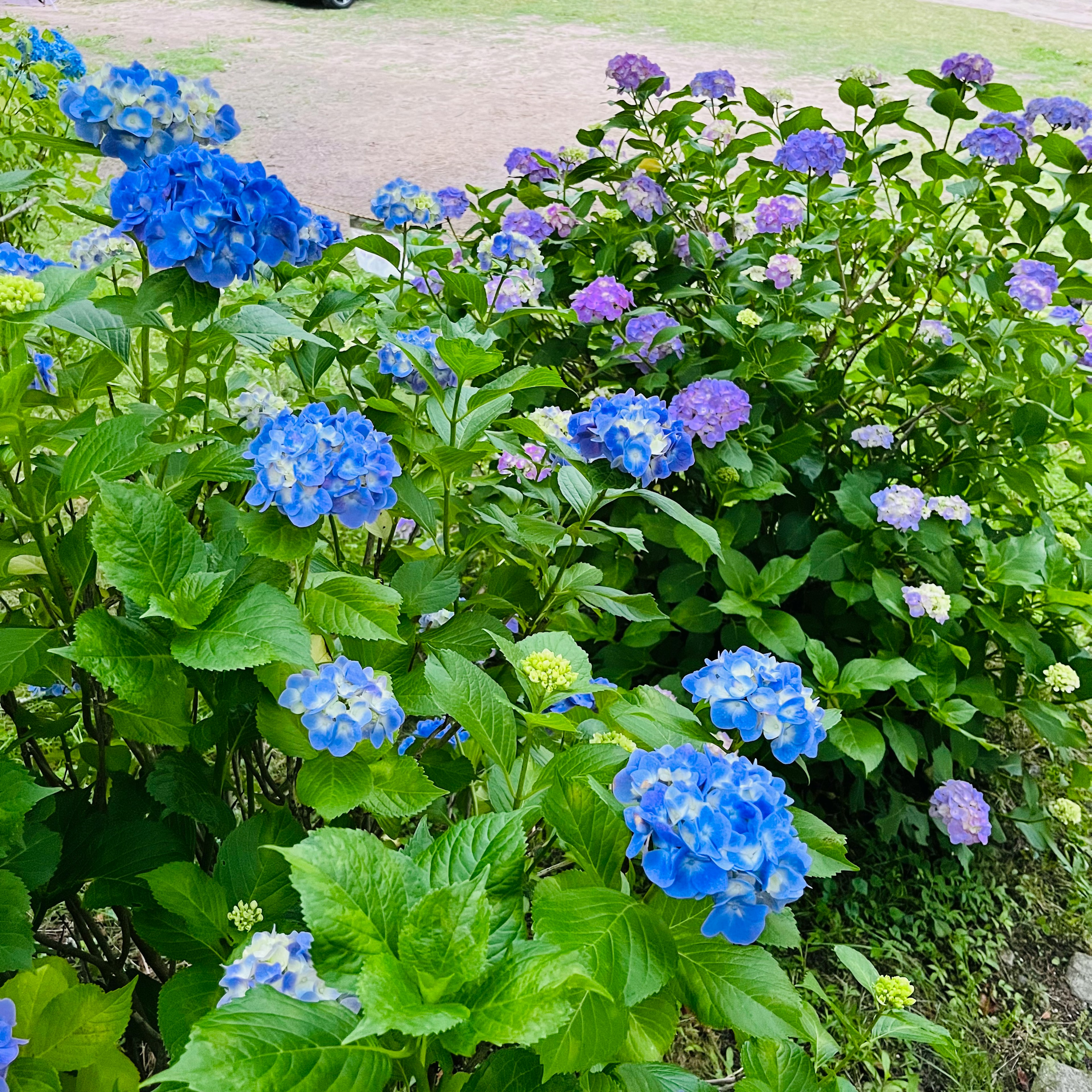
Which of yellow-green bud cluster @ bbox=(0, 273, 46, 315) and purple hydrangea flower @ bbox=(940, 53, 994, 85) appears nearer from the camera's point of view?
yellow-green bud cluster @ bbox=(0, 273, 46, 315)

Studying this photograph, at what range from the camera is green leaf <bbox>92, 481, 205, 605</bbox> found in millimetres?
805

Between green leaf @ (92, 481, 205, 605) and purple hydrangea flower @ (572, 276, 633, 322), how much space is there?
3.69ft

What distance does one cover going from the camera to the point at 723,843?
2.17 feet

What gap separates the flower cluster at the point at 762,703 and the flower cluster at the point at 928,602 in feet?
3.21

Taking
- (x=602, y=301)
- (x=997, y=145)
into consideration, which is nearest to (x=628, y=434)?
(x=602, y=301)

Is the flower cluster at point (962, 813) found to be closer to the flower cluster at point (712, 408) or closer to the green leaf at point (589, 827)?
the flower cluster at point (712, 408)

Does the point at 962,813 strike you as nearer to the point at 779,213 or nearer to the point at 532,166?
the point at 779,213

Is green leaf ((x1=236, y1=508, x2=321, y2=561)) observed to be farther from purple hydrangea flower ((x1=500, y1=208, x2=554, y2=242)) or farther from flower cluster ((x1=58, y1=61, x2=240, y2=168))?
purple hydrangea flower ((x1=500, y1=208, x2=554, y2=242))

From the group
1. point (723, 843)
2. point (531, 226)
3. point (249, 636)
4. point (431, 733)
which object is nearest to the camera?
point (723, 843)

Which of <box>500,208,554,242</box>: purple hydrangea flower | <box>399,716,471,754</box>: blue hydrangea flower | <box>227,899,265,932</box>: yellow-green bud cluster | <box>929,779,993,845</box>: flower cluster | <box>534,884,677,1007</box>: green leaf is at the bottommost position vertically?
<box>929,779,993,845</box>: flower cluster

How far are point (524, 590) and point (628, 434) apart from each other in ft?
0.91

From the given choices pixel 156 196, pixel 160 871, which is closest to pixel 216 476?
pixel 156 196

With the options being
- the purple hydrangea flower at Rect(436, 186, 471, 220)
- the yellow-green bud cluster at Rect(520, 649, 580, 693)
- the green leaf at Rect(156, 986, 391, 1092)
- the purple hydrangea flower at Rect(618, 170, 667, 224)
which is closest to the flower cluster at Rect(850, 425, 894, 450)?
the purple hydrangea flower at Rect(618, 170, 667, 224)

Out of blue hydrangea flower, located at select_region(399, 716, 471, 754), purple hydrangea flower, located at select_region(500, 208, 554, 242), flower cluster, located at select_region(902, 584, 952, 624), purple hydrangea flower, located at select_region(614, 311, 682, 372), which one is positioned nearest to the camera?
blue hydrangea flower, located at select_region(399, 716, 471, 754)
